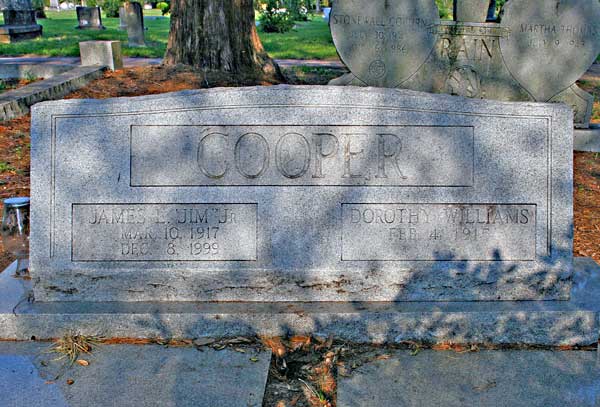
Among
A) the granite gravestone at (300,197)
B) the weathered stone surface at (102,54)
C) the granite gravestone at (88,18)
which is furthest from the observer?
the granite gravestone at (88,18)

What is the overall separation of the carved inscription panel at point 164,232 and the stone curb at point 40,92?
225 inches

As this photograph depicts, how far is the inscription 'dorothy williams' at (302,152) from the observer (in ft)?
11.9

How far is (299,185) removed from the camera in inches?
144

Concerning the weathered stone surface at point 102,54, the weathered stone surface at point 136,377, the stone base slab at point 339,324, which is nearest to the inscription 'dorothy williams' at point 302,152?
the stone base slab at point 339,324

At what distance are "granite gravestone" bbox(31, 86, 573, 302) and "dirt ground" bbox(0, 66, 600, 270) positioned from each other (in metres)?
1.67

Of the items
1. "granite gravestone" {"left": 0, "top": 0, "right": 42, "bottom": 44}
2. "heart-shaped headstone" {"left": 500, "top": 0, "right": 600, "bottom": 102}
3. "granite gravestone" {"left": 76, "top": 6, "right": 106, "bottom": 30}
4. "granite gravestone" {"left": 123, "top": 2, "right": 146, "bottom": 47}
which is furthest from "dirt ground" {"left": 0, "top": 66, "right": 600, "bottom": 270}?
"granite gravestone" {"left": 76, "top": 6, "right": 106, "bottom": 30}

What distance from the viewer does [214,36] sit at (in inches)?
400

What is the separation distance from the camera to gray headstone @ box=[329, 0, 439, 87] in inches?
302

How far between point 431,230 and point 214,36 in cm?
724

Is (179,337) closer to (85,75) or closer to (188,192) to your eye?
(188,192)

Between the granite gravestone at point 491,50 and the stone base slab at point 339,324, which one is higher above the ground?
the granite gravestone at point 491,50

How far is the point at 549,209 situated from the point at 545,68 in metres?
4.79

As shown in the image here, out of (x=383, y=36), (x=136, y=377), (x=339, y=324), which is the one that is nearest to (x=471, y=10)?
(x=383, y=36)

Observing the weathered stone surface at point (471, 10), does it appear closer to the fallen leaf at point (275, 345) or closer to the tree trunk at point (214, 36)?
the tree trunk at point (214, 36)
